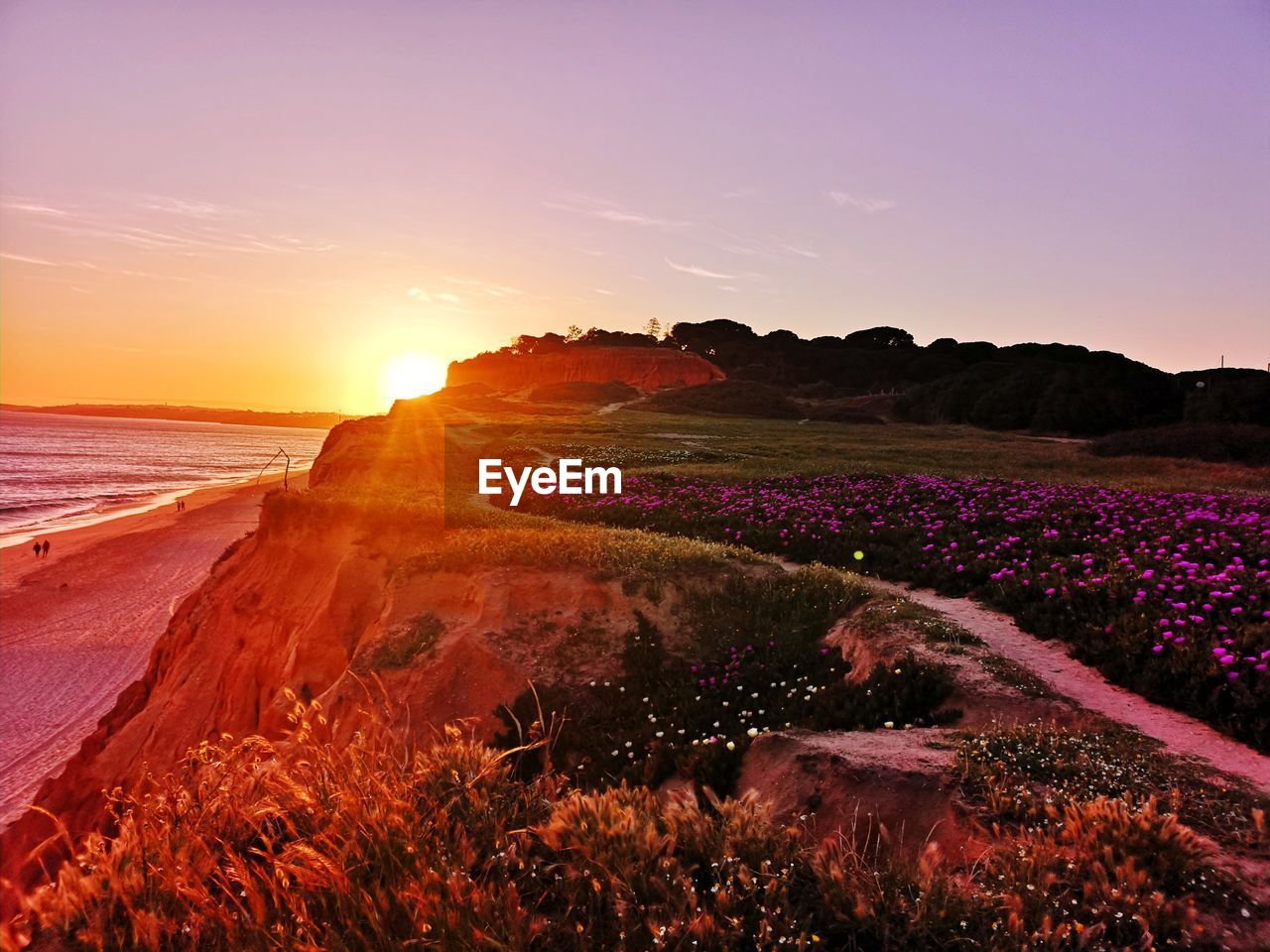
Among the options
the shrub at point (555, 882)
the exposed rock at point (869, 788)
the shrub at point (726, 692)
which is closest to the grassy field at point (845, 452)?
the shrub at point (726, 692)

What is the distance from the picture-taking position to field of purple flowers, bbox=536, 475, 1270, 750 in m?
6.81

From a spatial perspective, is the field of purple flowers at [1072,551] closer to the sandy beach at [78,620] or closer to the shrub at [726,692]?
the shrub at [726,692]

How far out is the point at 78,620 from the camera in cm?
2670

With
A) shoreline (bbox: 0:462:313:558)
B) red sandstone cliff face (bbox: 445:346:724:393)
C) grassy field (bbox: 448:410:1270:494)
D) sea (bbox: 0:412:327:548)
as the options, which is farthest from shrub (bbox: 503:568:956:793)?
red sandstone cliff face (bbox: 445:346:724:393)

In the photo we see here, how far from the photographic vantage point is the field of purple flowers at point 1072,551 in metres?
6.81

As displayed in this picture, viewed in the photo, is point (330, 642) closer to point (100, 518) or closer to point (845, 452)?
point (845, 452)

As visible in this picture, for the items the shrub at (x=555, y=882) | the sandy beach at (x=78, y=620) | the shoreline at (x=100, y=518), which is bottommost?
the sandy beach at (x=78, y=620)

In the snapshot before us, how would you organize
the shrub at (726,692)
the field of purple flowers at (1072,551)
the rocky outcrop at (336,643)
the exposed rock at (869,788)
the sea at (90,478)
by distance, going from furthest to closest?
the sea at (90,478), the rocky outcrop at (336,643), the field of purple flowers at (1072,551), the shrub at (726,692), the exposed rock at (869,788)

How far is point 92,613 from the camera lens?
27.4 metres

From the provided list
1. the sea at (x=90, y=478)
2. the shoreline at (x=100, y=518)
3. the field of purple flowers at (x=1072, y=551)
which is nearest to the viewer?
the field of purple flowers at (x=1072, y=551)

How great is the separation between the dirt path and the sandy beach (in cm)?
1971

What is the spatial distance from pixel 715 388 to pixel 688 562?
226ft

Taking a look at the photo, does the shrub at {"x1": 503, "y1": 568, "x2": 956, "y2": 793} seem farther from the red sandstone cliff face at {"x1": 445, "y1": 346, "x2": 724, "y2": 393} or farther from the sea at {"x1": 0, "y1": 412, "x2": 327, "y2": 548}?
the red sandstone cliff face at {"x1": 445, "y1": 346, "x2": 724, "y2": 393}

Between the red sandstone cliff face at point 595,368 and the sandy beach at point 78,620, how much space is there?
231 feet
